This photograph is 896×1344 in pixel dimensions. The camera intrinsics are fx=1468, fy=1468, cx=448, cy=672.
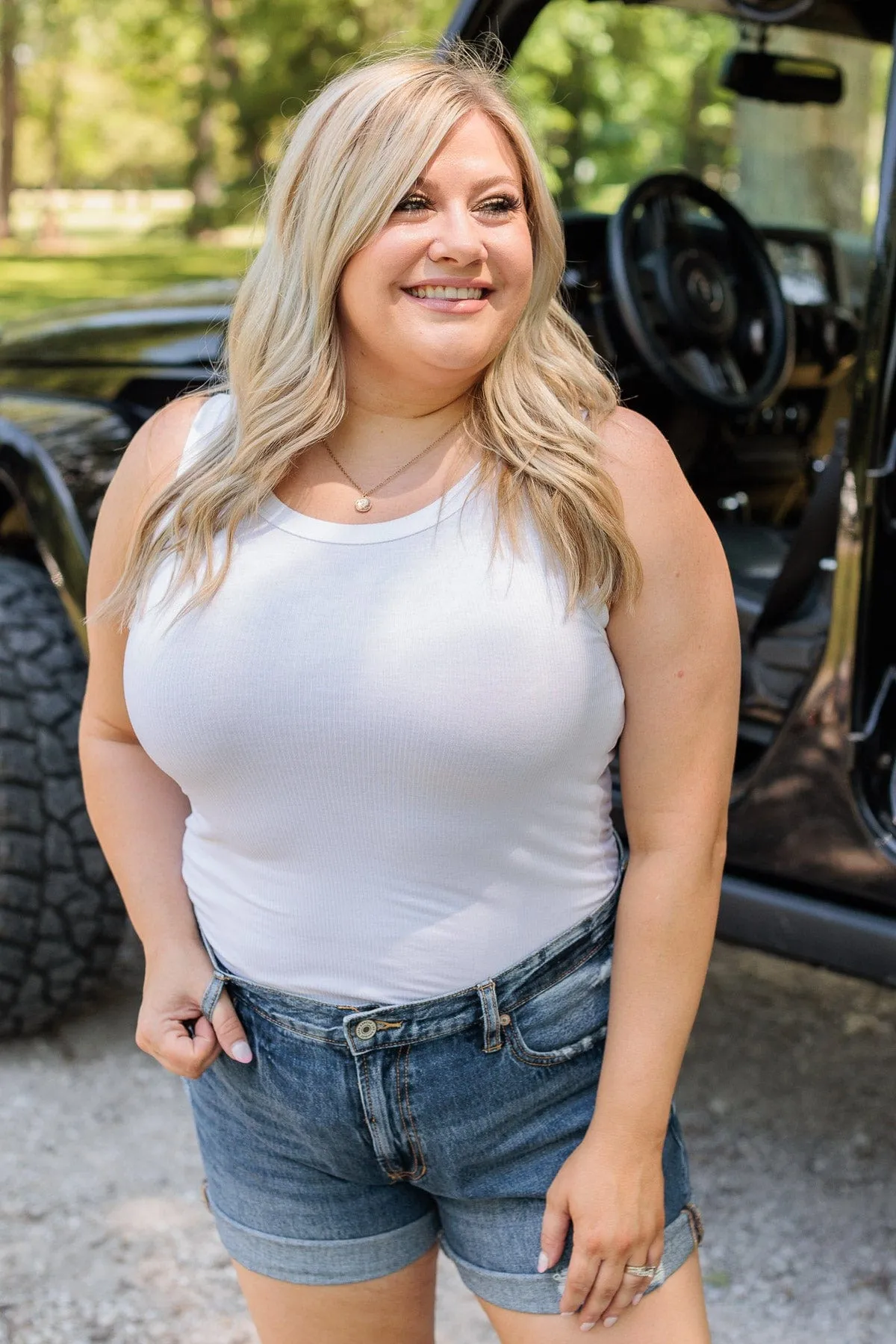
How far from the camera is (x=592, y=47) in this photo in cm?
462

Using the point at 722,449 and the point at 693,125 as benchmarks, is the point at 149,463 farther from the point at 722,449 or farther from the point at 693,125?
the point at 693,125

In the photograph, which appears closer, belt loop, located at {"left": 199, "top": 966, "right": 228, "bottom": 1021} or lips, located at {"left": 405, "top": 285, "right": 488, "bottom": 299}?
lips, located at {"left": 405, "top": 285, "right": 488, "bottom": 299}

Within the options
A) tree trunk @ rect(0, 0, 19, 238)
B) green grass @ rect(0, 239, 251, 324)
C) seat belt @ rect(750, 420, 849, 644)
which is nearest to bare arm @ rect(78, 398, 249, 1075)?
seat belt @ rect(750, 420, 849, 644)

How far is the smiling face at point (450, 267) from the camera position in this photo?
4.19ft

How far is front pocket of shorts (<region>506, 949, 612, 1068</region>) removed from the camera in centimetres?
131

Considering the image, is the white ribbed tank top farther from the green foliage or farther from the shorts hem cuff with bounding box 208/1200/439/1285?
the green foliage

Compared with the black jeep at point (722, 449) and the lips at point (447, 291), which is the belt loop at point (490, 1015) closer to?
the lips at point (447, 291)

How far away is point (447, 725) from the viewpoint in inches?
48.4

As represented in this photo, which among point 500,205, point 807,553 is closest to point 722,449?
point 807,553

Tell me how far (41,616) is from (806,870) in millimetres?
1547

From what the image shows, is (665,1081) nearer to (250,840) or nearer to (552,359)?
(250,840)

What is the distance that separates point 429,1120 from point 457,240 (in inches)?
30.3

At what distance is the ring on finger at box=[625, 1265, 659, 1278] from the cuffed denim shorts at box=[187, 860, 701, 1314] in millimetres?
20

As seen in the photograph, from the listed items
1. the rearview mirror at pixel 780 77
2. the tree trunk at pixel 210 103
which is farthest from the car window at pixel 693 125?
the tree trunk at pixel 210 103
